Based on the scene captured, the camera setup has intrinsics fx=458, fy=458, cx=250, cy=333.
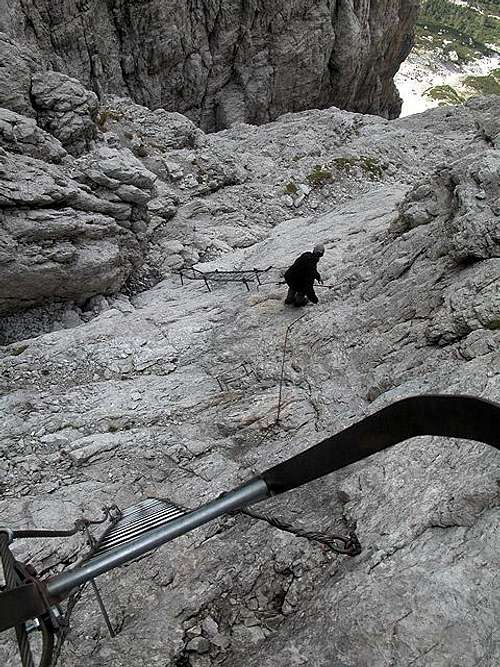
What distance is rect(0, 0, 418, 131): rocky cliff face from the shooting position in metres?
30.2

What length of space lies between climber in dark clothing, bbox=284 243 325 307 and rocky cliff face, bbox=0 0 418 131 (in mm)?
25729

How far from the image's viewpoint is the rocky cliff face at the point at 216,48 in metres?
30.2

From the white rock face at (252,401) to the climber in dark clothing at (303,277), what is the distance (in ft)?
1.24

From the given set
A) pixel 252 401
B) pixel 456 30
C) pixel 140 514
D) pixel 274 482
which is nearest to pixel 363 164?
pixel 252 401

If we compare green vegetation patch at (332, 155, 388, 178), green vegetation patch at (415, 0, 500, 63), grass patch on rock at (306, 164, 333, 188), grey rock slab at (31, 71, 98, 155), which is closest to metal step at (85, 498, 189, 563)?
grey rock slab at (31, 71, 98, 155)

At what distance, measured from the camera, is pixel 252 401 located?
30.9 ft

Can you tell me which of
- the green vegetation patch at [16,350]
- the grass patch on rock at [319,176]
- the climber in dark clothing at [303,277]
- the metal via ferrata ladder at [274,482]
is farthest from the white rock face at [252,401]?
the grass patch on rock at [319,176]

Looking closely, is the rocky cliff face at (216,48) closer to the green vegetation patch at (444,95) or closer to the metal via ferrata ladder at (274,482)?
the metal via ferrata ladder at (274,482)

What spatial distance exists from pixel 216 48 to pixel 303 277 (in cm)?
3369

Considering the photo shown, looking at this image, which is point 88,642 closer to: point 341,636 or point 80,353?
point 341,636

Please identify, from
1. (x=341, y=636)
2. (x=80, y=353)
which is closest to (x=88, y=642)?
(x=341, y=636)

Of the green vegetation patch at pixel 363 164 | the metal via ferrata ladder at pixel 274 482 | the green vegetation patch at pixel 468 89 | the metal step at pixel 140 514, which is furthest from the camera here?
the green vegetation patch at pixel 468 89

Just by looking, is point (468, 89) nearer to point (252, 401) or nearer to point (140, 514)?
point (252, 401)

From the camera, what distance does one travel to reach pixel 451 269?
9.84 meters
